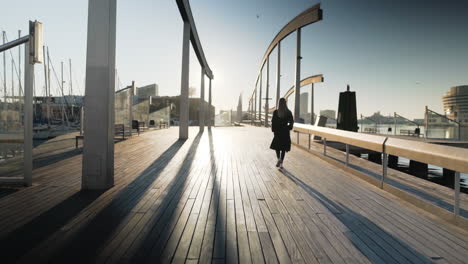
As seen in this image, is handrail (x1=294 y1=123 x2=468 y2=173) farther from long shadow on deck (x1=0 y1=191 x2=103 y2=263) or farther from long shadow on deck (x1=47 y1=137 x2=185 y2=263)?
long shadow on deck (x1=0 y1=191 x2=103 y2=263)

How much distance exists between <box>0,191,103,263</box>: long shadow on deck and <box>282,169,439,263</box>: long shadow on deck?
113 inches

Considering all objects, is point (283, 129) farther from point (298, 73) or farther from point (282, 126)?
point (298, 73)

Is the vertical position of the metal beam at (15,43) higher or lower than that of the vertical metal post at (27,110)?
higher

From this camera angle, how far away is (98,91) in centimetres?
381

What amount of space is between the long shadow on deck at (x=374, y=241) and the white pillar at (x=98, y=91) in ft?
11.1

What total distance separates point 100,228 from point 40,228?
0.60m

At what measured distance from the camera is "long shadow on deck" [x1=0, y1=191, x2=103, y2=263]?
6.89ft

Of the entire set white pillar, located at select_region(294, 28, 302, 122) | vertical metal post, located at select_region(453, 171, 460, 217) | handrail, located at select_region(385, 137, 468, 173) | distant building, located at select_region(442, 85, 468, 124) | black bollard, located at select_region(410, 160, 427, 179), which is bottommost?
black bollard, located at select_region(410, 160, 427, 179)

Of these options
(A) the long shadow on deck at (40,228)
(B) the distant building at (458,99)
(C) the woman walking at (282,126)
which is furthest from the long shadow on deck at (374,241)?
(B) the distant building at (458,99)

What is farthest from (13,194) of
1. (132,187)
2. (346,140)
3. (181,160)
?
(346,140)

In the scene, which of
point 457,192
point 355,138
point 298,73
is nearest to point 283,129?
point 355,138

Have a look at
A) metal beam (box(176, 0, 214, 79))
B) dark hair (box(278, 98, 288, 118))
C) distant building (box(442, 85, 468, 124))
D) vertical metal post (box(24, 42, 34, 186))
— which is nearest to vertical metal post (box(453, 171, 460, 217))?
dark hair (box(278, 98, 288, 118))

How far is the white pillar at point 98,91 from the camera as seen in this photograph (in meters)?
3.77

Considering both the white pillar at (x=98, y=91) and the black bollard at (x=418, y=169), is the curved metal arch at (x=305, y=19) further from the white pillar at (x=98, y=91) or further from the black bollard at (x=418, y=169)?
the white pillar at (x=98, y=91)
